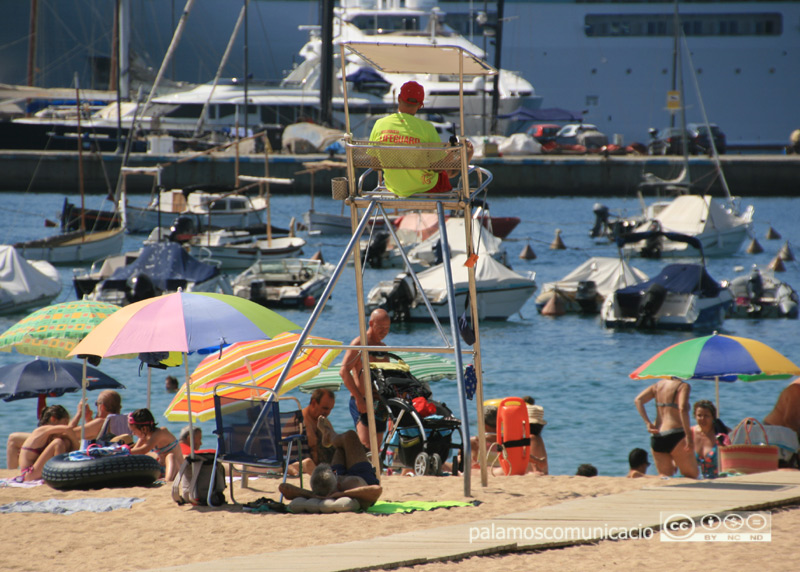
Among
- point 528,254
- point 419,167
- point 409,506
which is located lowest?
point 528,254

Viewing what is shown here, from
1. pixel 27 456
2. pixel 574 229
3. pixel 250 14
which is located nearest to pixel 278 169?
pixel 574 229

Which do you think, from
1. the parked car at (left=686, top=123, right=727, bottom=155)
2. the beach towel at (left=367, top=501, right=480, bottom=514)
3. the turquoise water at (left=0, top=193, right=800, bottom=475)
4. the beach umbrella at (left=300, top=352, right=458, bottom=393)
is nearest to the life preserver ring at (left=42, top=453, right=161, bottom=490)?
the beach towel at (left=367, top=501, right=480, bottom=514)

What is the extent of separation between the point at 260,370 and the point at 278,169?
172 feet

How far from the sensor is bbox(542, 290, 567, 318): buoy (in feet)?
96.1

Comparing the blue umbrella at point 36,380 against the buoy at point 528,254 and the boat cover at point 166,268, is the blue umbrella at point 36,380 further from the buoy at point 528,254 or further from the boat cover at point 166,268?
the buoy at point 528,254

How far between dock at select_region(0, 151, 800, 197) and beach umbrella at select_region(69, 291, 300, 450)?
5240 centimetres

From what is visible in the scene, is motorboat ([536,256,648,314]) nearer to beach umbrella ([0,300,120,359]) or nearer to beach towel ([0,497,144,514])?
beach umbrella ([0,300,120,359])

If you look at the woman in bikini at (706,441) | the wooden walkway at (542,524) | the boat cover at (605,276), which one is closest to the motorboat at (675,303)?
the boat cover at (605,276)

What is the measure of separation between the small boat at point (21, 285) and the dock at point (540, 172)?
110 feet

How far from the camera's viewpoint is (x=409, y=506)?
7664 millimetres

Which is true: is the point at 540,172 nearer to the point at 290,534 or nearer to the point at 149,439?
the point at 149,439

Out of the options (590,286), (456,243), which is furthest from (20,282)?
(590,286)

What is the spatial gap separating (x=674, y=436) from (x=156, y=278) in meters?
18.8

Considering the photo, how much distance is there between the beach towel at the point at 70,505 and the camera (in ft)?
26.0
